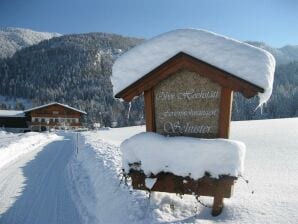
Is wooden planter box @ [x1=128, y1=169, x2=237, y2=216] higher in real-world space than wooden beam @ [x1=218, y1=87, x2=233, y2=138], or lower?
lower

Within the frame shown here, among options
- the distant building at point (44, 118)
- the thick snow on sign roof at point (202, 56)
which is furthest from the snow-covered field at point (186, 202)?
the distant building at point (44, 118)

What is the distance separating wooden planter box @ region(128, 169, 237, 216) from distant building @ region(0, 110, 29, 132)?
80.5 meters

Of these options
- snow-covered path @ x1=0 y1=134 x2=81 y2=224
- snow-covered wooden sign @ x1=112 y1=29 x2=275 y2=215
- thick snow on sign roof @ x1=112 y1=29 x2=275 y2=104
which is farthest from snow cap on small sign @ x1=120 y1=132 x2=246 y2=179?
snow-covered path @ x1=0 y1=134 x2=81 y2=224

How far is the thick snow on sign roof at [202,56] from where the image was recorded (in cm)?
609

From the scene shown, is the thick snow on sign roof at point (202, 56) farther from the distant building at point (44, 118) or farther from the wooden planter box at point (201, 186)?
the distant building at point (44, 118)

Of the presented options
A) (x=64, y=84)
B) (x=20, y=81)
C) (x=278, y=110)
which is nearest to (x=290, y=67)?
(x=278, y=110)

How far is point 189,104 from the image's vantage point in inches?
271

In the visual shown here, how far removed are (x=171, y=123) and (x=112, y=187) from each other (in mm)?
3268

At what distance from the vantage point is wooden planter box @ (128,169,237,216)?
6328 mm

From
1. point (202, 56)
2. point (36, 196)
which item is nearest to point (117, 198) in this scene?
point (36, 196)

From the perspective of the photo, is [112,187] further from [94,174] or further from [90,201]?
[94,174]

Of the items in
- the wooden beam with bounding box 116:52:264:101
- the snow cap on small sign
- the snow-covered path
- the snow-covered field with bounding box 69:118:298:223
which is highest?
the wooden beam with bounding box 116:52:264:101

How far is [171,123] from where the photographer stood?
704 cm

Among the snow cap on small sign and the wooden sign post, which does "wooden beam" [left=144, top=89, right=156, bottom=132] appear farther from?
the snow cap on small sign
